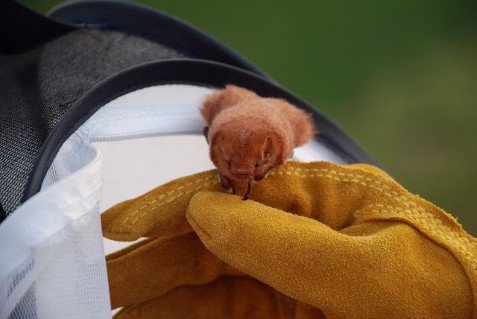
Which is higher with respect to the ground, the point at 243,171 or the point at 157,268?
the point at 243,171

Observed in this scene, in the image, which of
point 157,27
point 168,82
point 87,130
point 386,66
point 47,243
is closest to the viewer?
point 47,243

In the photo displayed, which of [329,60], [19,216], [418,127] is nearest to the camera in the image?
[19,216]

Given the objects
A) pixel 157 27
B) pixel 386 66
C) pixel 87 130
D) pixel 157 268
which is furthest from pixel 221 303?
pixel 386 66

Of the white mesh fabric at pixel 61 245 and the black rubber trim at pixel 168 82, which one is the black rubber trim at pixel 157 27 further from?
the white mesh fabric at pixel 61 245

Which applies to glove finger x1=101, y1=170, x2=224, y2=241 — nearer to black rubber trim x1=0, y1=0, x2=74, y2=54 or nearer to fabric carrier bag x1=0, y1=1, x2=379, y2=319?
fabric carrier bag x1=0, y1=1, x2=379, y2=319

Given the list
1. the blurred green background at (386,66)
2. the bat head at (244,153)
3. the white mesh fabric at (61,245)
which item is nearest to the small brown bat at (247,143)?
the bat head at (244,153)

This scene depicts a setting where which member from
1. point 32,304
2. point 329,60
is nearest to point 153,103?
point 32,304

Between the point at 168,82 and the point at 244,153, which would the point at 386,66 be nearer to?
the point at 168,82

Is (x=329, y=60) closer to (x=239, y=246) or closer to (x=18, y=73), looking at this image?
(x=18, y=73)
